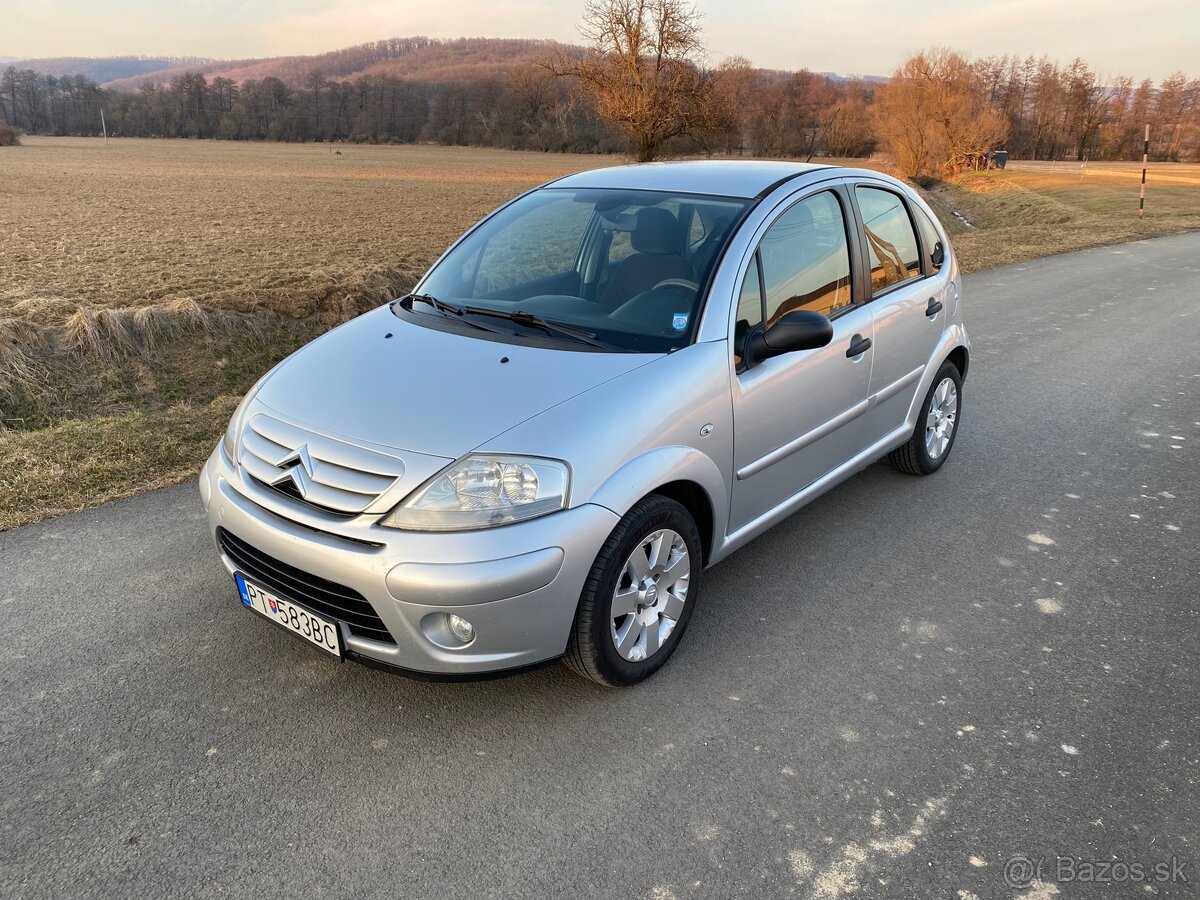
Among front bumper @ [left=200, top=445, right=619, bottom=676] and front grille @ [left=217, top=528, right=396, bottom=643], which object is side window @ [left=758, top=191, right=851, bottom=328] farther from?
front grille @ [left=217, top=528, right=396, bottom=643]

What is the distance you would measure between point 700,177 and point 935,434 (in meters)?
2.17

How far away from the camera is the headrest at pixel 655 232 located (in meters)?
3.58

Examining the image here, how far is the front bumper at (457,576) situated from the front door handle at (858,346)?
5.61ft

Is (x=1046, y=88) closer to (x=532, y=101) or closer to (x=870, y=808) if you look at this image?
(x=532, y=101)

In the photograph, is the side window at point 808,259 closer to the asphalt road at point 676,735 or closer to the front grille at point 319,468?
the asphalt road at point 676,735

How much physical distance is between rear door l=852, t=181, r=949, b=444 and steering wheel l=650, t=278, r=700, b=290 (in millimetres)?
1170

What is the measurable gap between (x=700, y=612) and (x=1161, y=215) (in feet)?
88.0

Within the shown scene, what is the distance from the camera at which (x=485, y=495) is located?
2.59 metres

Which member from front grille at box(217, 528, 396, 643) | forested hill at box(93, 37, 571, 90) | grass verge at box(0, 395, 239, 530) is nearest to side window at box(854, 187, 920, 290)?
front grille at box(217, 528, 396, 643)

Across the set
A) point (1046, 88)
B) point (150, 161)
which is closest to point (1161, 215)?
point (150, 161)

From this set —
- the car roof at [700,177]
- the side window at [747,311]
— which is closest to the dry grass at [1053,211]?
the car roof at [700,177]

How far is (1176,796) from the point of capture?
2502 millimetres

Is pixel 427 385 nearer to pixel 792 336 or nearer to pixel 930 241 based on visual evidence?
pixel 792 336

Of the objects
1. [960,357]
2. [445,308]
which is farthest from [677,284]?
[960,357]
